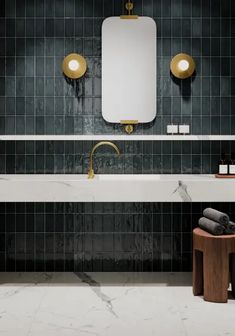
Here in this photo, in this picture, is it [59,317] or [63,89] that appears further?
[63,89]

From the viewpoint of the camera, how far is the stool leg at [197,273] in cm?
354

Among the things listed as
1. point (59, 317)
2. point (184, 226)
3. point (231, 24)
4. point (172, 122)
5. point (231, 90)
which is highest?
point (231, 24)

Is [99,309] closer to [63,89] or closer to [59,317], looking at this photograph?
[59,317]

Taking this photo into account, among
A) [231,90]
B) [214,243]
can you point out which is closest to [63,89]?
[231,90]

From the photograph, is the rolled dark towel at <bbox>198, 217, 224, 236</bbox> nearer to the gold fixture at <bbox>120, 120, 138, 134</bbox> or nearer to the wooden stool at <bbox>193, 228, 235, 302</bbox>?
the wooden stool at <bbox>193, 228, 235, 302</bbox>

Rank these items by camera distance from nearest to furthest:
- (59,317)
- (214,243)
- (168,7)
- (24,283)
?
1. (59,317)
2. (214,243)
3. (24,283)
4. (168,7)

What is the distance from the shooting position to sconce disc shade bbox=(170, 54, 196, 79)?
406 centimetres

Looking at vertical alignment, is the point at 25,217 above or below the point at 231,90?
below

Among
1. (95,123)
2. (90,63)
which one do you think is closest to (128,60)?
(90,63)

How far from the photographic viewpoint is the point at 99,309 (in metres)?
3.24

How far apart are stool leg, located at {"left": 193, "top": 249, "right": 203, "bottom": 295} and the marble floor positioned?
7cm

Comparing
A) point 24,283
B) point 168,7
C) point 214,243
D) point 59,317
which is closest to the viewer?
point 59,317

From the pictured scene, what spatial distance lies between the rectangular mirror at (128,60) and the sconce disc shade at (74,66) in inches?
6.6

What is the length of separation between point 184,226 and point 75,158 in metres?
1.04
